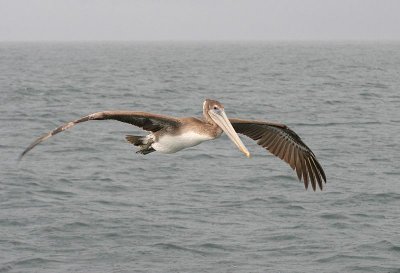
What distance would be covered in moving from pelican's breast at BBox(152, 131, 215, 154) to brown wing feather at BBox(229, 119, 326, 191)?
8.29ft

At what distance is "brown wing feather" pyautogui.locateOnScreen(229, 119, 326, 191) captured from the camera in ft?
45.7

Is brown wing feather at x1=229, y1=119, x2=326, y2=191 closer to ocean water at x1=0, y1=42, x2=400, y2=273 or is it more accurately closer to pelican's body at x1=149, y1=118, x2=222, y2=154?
pelican's body at x1=149, y1=118, x2=222, y2=154

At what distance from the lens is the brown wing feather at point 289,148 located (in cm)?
1393

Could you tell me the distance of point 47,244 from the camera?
19.1 meters

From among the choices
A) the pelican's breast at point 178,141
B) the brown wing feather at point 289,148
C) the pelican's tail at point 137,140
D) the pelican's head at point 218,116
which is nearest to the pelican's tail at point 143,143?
the pelican's tail at point 137,140

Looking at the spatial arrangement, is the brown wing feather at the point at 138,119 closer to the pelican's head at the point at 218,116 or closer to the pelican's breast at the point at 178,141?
the pelican's breast at the point at 178,141

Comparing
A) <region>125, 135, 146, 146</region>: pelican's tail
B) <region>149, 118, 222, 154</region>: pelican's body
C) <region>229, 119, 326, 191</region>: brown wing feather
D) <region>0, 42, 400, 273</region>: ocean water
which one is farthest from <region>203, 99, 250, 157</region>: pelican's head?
<region>0, 42, 400, 273</region>: ocean water

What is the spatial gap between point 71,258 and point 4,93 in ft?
137

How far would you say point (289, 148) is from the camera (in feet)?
46.4

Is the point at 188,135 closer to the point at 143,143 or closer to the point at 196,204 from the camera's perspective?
the point at 143,143

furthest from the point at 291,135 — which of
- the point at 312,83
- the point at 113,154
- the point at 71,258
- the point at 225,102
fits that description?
the point at 312,83

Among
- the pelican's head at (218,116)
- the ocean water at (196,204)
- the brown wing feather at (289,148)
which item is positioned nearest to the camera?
the pelican's head at (218,116)

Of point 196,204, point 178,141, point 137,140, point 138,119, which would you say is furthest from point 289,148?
point 196,204

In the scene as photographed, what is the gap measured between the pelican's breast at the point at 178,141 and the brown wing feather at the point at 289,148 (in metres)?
2.53
